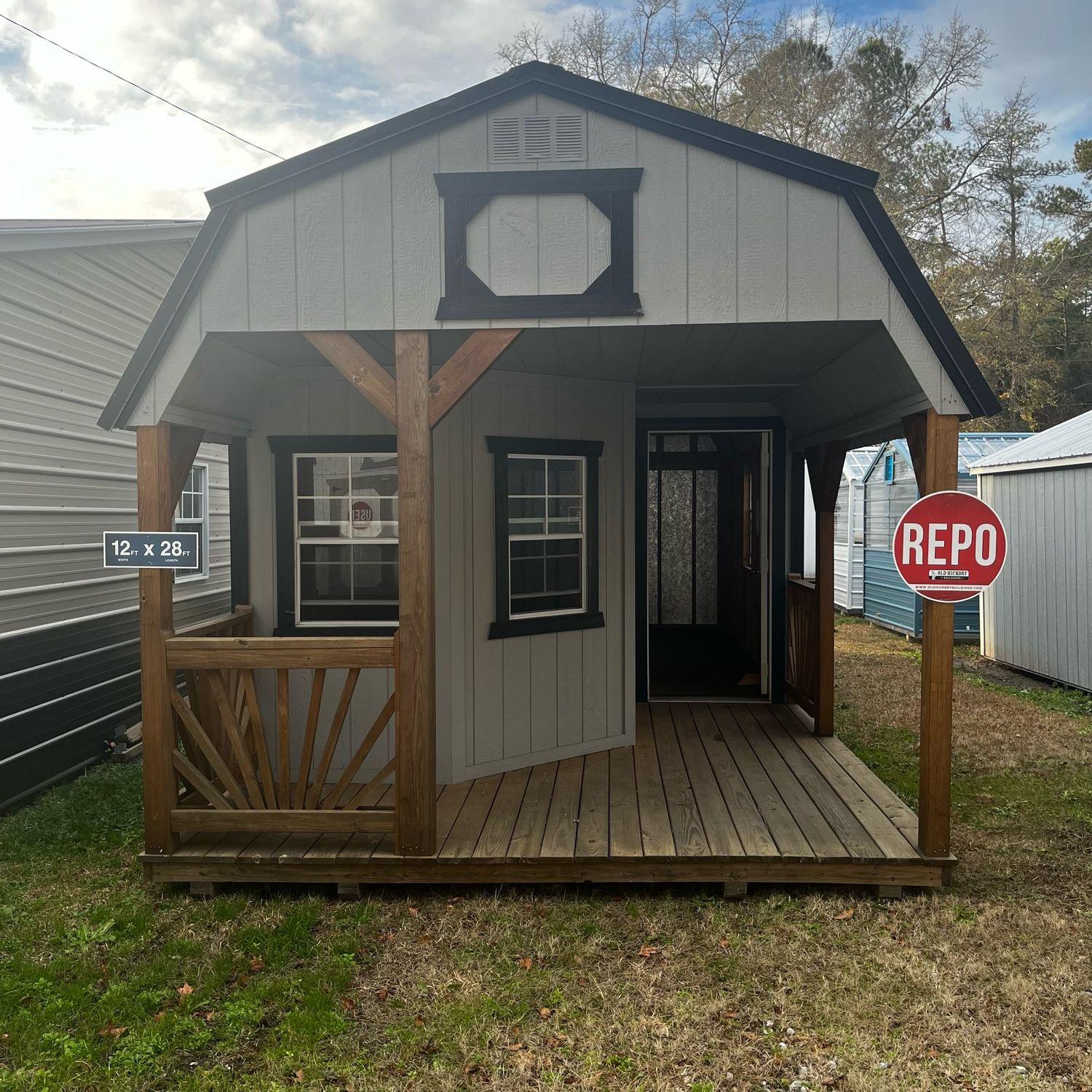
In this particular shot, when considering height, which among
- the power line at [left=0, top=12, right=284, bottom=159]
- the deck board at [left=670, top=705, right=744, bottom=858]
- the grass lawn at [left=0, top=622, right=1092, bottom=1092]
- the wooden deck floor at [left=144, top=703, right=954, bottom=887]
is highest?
the power line at [left=0, top=12, right=284, bottom=159]

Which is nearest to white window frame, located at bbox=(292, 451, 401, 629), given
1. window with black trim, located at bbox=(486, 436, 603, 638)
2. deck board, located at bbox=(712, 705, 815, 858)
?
window with black trim, located at bbox=(486, 436, 603, 638)

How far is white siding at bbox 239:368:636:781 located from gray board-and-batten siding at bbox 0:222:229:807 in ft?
5.48

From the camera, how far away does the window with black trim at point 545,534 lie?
528 cm

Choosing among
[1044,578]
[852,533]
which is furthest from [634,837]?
[852,533]

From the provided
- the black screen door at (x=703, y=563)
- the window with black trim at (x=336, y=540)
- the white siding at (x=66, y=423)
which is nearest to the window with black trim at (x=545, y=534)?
the window with black trim at (x=336, y=540)

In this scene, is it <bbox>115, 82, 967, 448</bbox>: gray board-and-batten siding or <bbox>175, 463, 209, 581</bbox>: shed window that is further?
<bbox>175, 463, 209, 581</bbox>: shed window

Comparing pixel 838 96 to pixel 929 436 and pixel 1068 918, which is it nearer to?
pixel 929 436

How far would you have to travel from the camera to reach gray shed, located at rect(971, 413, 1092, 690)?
8125 mm

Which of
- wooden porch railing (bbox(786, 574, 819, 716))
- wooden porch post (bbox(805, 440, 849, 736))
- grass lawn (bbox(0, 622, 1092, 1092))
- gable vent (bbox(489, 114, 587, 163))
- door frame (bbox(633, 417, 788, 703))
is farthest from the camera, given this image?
door frame (bbox(633, 417, 788, 703))

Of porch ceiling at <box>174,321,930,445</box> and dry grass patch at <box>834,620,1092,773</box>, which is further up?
porch ceiling at <box>174,321,930,445</box>

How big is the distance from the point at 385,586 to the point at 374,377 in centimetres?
172

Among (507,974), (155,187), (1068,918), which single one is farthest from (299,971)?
(155,187)

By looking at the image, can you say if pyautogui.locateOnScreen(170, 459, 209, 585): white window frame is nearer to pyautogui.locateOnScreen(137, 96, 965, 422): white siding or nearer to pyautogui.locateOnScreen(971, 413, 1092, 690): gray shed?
pyautogui.locateOnScreen(137, 96, 965, 422): white siding

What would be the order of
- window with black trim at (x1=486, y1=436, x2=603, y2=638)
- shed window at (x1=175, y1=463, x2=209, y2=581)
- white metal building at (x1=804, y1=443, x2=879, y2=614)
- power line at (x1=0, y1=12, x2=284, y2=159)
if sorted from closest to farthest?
window with black trim at (x1=486, y1=436, x2=603, y2=638) < shed window at (x1=175, y1=463, x2=209, y2=581) < power line at (x1=0, y1=12, x2=284, y2=159) < white metal building at (x1=804, y1=443, x2=879, y2=614)
